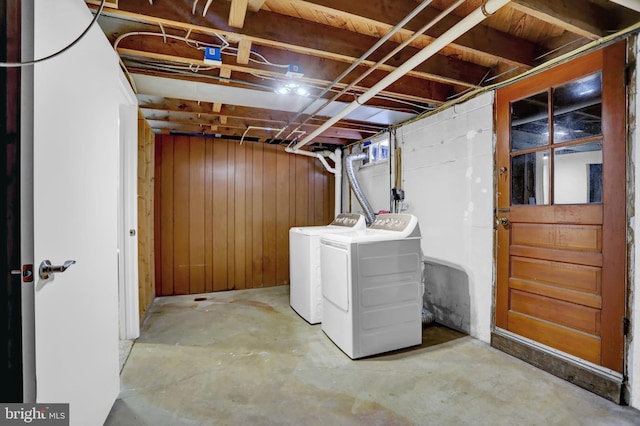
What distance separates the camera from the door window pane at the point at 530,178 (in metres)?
2.14

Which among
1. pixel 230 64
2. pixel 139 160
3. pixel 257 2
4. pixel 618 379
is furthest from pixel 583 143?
pixel 139 160

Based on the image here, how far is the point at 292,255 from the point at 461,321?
6.14 feet

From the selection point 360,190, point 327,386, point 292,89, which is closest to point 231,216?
point 360,190

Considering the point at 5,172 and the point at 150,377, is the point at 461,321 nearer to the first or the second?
the point at 150,377

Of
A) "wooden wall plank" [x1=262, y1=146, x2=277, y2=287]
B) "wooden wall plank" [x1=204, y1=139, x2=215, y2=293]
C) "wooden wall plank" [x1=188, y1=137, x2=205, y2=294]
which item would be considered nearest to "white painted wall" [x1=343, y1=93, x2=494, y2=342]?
"wooden wall plank" [x1=262, y1=146, x2=277, y2=287]

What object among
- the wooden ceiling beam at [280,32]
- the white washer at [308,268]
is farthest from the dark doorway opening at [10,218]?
the white washer at [308,268]

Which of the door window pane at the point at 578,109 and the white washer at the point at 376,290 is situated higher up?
the door window pane at the point at 578,109

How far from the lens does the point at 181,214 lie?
4.11 m

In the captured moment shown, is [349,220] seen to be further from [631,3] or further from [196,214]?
[631,3]

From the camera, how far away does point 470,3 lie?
5.64 ft

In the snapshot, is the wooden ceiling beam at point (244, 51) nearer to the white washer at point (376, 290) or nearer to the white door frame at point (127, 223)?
the white door frame at point (127, 223)

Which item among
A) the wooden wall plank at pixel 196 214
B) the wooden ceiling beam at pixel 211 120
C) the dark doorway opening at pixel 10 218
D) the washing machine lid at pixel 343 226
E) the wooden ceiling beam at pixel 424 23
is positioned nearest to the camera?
the dark doorway opening at pixel 10 218

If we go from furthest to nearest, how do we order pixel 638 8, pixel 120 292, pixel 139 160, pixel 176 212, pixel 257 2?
pixel 176 212, pixel 139 160, pixel 120 292, pixel 257 2, pixel 638 8

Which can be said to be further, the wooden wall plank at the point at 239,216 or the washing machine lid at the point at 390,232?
the wooden wall plank at the point at 239,216
